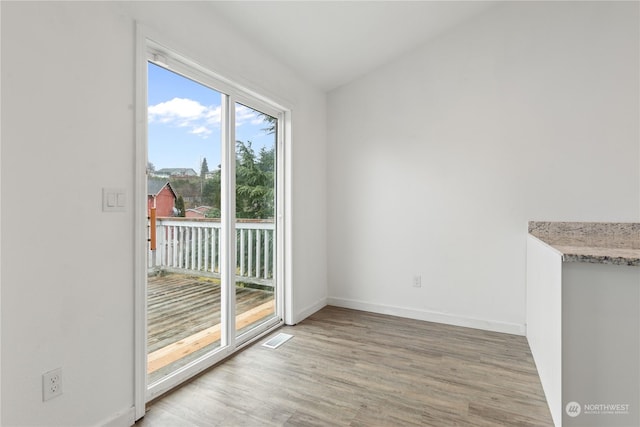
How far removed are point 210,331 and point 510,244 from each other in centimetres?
276

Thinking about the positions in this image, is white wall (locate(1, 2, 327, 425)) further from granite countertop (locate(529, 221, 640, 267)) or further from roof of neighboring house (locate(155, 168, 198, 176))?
granite countertop (locate(529, 221, 640, 267))

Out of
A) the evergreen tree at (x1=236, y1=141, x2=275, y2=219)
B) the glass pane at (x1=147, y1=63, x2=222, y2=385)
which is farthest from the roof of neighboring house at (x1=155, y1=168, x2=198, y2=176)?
the evergreen tree at (x1=236, y1=141, x2=275, y2=219)

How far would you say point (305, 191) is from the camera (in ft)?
11.6

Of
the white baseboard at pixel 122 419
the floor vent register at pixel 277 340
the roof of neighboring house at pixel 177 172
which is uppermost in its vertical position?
the roof of neighboring house at pixel 177 172

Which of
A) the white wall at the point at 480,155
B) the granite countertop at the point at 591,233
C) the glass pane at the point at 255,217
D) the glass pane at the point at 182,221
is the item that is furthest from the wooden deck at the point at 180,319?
the granite countertop at the point at 591,233

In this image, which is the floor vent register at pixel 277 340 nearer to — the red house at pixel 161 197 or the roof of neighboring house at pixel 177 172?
the red house at pixel 161 197

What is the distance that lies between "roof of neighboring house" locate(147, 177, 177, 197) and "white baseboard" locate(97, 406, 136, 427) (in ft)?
4.04

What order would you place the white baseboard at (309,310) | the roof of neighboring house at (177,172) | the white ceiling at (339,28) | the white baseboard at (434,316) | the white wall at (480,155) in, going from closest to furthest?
1. the roof of neighboring house at (177,172)
2. the white ceiling at (339,28)
3. the white wall at (480,155)
4. the white baseboard at (434,316)
5. the white baseboard at (309,310)

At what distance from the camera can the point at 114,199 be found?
1707 mm

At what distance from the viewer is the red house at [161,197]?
6.71 ft

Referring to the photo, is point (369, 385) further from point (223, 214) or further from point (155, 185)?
point (155, 185)

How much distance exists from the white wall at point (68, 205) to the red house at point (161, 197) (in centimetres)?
25

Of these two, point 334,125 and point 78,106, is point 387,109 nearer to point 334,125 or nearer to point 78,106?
point 334,125

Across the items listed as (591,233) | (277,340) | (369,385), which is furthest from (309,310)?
(591,233)
